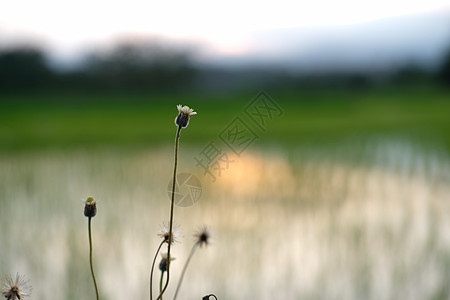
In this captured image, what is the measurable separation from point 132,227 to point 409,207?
2505 millimetres

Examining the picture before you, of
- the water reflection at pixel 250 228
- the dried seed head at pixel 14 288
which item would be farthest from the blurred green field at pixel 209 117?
the dried seed head at pixel 14 288

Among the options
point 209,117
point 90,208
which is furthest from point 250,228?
point 209,117

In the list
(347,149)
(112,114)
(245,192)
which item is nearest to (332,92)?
(112,114)

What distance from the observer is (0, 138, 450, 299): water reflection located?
10.0 ft

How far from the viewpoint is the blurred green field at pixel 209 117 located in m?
9.82

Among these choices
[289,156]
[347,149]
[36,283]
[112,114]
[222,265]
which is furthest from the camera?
[112,114]

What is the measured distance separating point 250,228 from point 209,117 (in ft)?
33.2

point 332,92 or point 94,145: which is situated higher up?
point 332,92

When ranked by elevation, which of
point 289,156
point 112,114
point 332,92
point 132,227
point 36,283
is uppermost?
point 332,92

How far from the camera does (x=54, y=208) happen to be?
14.6 ft

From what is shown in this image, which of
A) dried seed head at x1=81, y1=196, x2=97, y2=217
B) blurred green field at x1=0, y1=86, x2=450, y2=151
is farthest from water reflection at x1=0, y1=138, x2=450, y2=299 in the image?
blurred green field at x1=0, y1=86, x2=450, y2=151

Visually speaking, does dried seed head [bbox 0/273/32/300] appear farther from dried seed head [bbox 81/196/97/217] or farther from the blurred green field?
the blurred green field

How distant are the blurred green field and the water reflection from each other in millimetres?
2919

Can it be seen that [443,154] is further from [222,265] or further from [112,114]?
[112,114]
